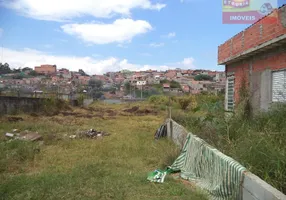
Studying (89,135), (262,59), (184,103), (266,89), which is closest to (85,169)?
(89,135)

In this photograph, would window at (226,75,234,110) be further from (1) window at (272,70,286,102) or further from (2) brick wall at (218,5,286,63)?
(1) window at (272,70,286,102)

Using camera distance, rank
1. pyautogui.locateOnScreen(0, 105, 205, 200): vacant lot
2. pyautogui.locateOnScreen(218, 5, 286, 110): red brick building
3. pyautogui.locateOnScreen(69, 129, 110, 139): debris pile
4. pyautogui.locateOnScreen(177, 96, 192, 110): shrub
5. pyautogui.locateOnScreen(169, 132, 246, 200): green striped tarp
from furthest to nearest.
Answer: pyautogui.locateOnScreen(177, 96, 192, 110): shrub, pyautogui.locateOnScreen(69, 129, 110, 139): debris pile, pyautogui.locateOnScreen(218, 5, 286, 110): red brick building, pyautogui.locateOnScreen(0, 105, 205, 200): vacant lot, pyautogui.locateOnScreen(169, 132, 246, 200): green striped tarp

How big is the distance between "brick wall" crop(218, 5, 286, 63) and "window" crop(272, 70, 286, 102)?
94cm

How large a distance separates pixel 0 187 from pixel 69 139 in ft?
16.1

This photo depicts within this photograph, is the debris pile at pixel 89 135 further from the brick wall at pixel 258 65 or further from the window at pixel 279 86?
the window at pixel 279 86

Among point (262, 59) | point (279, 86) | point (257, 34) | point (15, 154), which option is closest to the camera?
point (15, 154)

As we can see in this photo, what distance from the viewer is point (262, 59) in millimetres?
7949

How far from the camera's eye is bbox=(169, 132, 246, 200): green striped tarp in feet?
11.5

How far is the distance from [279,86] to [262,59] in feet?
4.00

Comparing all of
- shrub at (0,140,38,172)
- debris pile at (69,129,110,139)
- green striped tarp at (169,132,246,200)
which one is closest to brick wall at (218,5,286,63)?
green striped tarp at (169,132,246,200)

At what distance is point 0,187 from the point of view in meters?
4.44

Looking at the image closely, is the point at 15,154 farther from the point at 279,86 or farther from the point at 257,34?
the point at 257,34

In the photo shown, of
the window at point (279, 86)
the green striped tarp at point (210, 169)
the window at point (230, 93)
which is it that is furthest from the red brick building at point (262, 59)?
the green striped tarp at point (210, 169)

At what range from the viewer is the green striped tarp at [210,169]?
3.49 m
